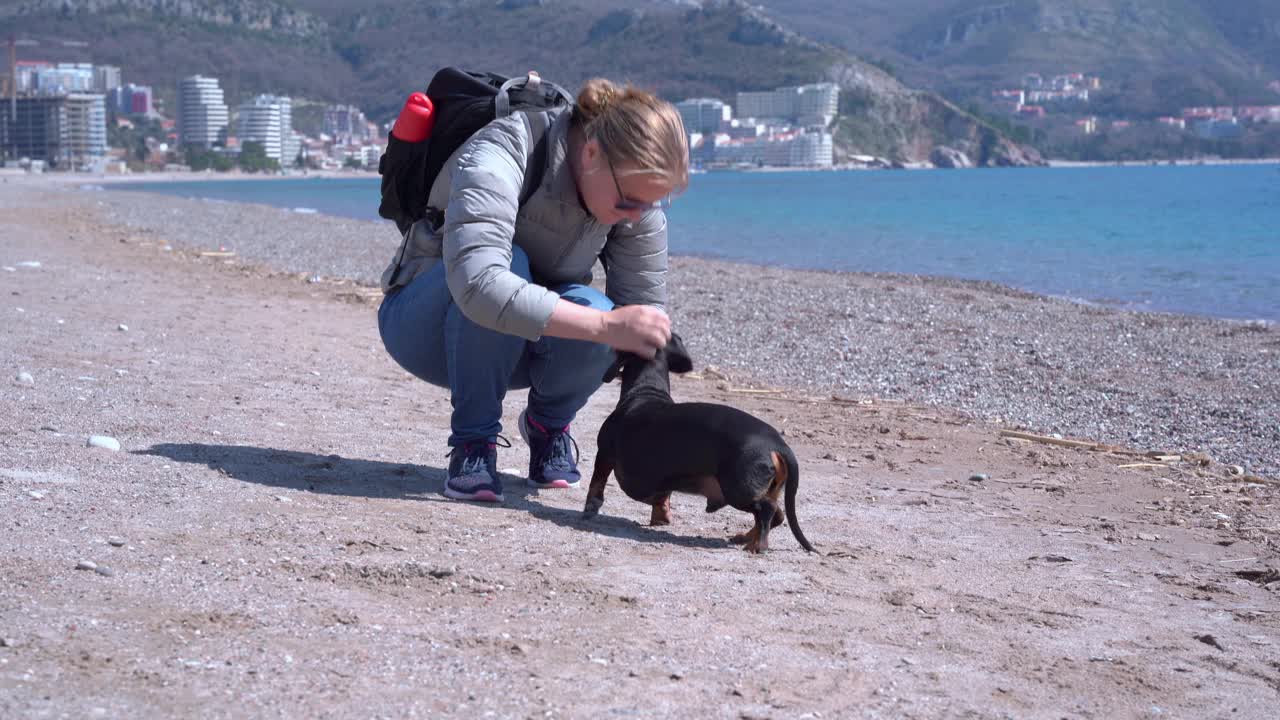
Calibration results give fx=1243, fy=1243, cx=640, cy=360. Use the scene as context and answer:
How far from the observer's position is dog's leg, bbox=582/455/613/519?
3.61 metres

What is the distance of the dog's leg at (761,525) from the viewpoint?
3342mm

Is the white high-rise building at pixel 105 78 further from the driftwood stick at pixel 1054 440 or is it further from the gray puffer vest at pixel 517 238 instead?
the gray puffer vest at pixel 517 238

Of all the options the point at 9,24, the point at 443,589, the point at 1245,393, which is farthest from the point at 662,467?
the point at 9,24

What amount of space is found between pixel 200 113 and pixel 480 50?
109ft

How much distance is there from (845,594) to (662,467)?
0.66m

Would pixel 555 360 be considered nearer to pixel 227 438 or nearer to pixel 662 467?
pixel 662 467

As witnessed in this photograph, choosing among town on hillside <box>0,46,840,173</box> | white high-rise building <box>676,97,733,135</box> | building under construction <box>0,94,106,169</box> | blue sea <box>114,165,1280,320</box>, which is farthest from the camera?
white high-rise building <box>676,97,733,135</box>

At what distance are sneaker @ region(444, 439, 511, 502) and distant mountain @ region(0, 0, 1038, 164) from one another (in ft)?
398

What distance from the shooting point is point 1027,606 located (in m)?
3.09

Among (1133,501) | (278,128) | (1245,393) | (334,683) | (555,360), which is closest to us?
(334,683)

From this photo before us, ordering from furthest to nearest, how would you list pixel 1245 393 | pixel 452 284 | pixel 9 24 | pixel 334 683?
1. pixel 9 24
2. pixel 1245 393
3. pixel 452 284
4. pixel 334 683

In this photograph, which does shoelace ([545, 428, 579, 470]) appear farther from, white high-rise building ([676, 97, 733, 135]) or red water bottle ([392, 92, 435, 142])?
white high-rise building ([676, 97, 733, 135])

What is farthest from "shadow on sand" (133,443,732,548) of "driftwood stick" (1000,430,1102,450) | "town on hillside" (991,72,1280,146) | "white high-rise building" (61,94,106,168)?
"town on hillside" (991,72,1280,146)

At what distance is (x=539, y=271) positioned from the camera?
3.73 metres
